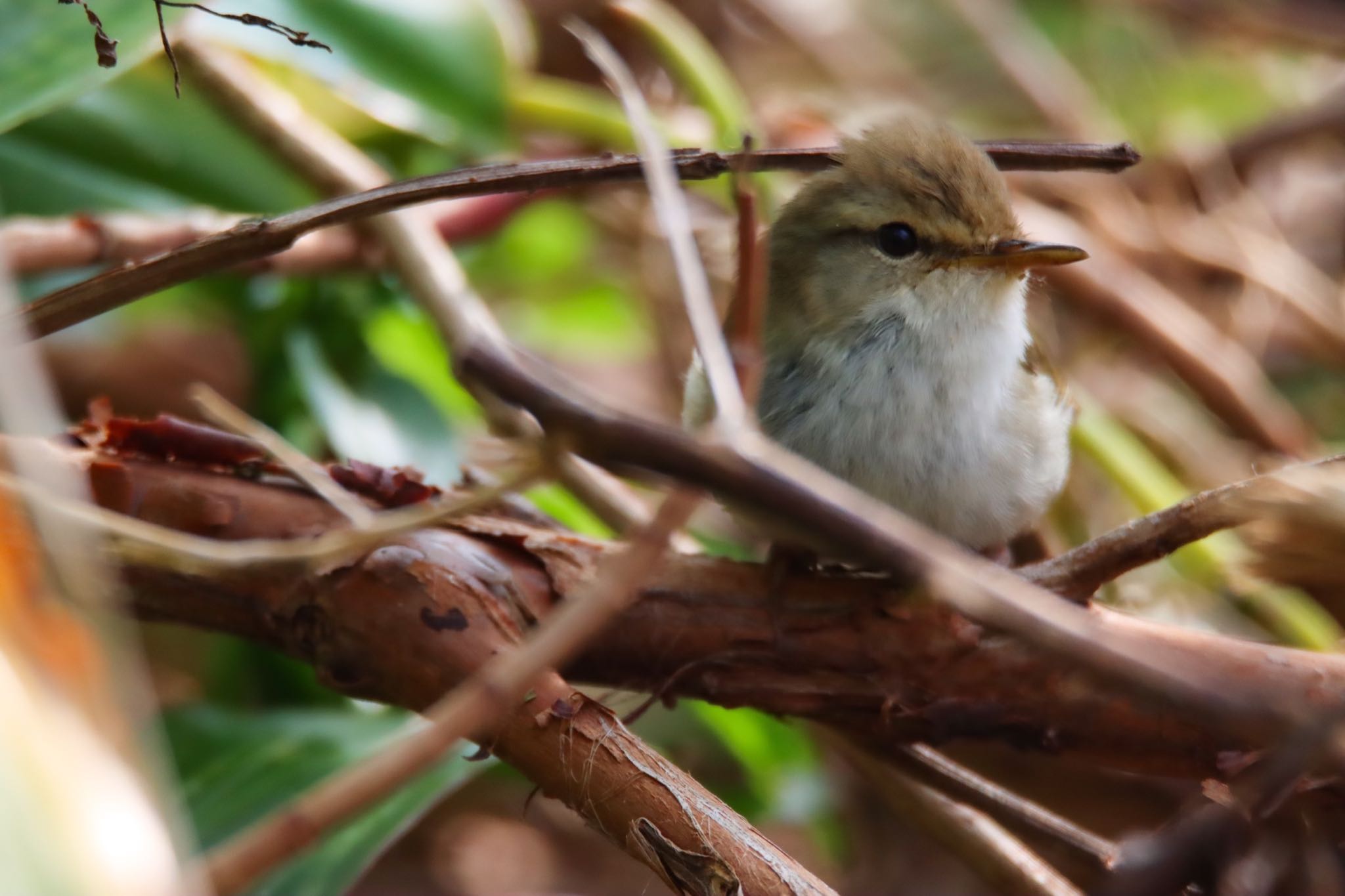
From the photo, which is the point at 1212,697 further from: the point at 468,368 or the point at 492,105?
the point at 492,105

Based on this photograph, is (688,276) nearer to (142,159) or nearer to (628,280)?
(142,159)

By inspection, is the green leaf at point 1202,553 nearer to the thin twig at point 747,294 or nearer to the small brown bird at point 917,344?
the small brown bird at point 917,344

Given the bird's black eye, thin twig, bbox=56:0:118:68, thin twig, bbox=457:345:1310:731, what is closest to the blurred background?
thin twig, bbox=56:0:118:68

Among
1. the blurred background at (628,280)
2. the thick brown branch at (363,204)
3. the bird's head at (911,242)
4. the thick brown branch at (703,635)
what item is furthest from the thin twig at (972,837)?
the thick brown branch at (363,204)

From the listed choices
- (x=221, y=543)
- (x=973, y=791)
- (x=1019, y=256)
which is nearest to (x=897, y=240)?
(x=1019, y=256)

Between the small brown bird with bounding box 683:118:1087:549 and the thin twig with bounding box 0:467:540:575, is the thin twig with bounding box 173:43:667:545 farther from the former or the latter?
the thin twig with bounding box 0:467:540:575

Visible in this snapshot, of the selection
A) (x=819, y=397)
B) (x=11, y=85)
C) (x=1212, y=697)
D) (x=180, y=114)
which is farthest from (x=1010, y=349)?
(x=180, y=114)
